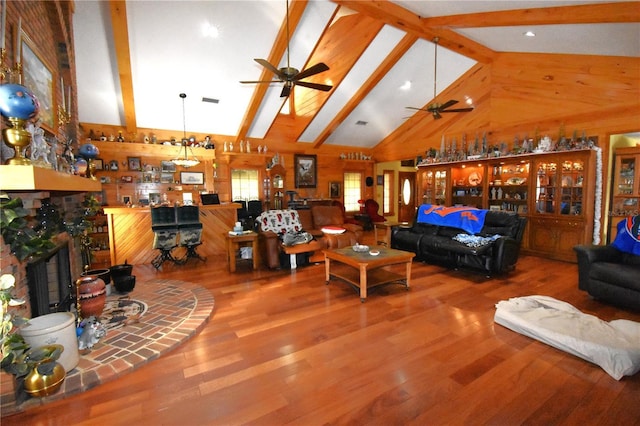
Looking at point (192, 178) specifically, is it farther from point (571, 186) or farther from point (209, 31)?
point (571, 186)

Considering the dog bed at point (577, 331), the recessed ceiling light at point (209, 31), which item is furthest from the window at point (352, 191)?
the dog bed at point (577, 331)

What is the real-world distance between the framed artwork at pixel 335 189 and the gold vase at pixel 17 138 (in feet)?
25.3

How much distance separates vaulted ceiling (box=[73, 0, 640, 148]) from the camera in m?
4.20

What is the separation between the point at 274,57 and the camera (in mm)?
5184

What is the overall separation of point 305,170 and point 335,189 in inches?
46.8

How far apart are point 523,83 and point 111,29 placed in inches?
291

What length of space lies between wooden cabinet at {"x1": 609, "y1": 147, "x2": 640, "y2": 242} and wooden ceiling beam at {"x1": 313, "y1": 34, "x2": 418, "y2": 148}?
13.8ft

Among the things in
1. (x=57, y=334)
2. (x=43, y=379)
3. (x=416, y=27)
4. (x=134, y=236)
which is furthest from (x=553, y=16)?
(x=134, y=236)

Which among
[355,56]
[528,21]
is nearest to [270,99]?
[355,56]

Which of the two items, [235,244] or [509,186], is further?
[509,186]

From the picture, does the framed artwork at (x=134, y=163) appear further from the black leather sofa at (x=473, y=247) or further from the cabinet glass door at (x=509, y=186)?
the cabinet glass door at (x=509, y=186)

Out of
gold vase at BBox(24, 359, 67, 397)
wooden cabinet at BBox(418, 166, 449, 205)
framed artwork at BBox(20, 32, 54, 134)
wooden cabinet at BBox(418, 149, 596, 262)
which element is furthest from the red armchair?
gold vase at BBox(24, 359, 67, 397)

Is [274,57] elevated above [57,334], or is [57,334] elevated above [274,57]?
[274,57]

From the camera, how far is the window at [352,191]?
32.3 feet
